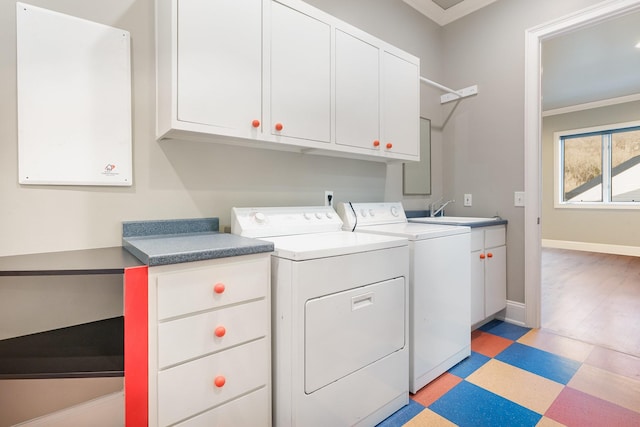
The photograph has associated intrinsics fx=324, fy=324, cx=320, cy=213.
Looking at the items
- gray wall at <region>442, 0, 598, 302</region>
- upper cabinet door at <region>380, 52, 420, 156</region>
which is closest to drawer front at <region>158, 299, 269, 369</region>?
upper cabinet door at <region>380, 52, 420, 156</region>

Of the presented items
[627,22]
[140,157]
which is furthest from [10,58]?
[627,22]

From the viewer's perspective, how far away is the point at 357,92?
1.98 metres

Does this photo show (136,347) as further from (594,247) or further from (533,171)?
(594,247)

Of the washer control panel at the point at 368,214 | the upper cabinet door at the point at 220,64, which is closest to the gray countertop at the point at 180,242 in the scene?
the upper cabinet door at the point at 220,64

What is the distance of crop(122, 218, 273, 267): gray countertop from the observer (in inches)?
42.4

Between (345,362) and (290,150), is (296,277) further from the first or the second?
(290,150)

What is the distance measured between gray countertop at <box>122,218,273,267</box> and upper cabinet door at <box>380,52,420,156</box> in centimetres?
124

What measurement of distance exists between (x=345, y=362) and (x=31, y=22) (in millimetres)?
1895

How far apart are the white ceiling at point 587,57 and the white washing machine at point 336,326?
2.46 m

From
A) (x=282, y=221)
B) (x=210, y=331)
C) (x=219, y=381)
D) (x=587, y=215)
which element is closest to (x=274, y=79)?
(x=282, y=221)

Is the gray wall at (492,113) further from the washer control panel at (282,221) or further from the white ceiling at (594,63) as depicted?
the washer control panel at (282,221)

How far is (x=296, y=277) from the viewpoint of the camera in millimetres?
1236

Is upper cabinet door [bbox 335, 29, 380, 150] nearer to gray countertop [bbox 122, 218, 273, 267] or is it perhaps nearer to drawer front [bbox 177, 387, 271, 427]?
gray countertop [bbox 122, 218, 273, 267]

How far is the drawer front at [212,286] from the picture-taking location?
3.48ft
